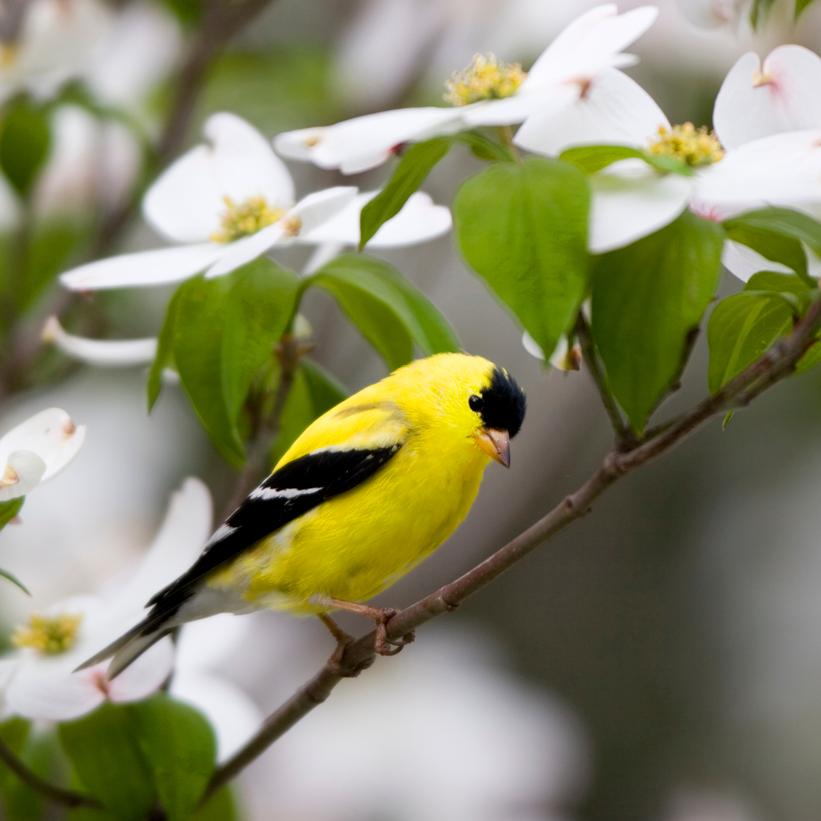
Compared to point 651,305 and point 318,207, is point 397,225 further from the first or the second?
point 651,305

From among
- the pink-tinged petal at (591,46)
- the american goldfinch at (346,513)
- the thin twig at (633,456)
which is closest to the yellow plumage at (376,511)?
the american goldfinch at (346,513)

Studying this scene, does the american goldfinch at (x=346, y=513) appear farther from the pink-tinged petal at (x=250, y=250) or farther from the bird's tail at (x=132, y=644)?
Result: the pink-tinged petal at (x=250, y=250)

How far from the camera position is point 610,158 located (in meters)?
1.09

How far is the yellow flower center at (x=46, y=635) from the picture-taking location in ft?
5.29

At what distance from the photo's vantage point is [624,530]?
14.9 feet

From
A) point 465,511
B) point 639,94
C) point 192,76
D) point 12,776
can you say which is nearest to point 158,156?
point 192,76

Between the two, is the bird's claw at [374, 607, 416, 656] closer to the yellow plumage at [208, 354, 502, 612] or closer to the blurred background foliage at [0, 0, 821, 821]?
the yellow plumage at [208, 354, 502, 612]

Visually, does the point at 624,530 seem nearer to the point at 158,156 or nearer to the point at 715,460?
the point at 715,460

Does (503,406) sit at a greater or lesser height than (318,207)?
lesser

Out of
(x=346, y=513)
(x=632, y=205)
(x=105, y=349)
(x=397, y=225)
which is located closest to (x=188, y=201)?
(x=105, y=349)

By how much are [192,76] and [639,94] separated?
3.98 feet

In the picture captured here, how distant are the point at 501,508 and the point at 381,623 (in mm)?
1201

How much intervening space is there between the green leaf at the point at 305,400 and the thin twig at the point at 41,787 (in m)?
0.46

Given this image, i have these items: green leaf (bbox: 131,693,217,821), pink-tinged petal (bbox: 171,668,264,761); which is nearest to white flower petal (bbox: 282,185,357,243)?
green leaf (bbox: 131,693,217,821)
